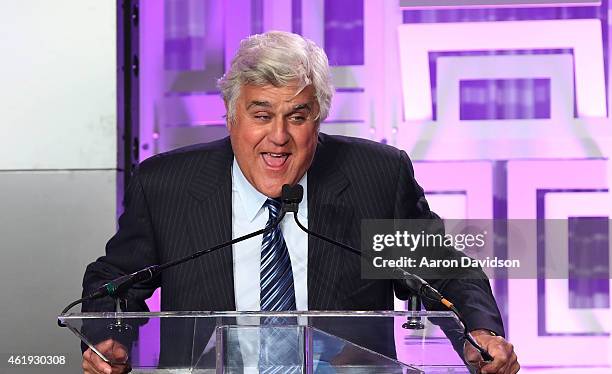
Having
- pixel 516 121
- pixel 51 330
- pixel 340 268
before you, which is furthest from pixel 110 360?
pixel 516 121

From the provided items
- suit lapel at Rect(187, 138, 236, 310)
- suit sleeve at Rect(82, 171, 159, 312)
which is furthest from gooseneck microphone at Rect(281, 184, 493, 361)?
suit sleeve at Rect(82, 171, 159, 312)

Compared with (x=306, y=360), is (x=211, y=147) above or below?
above

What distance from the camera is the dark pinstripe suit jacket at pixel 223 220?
7.63 ft

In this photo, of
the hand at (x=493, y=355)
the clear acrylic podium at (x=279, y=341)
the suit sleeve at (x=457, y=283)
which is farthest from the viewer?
the suit sleeve at (x=457, y=283)

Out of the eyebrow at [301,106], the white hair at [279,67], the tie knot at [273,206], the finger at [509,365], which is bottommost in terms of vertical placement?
the finger at [509,365]

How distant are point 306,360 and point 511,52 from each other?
5.80 ft

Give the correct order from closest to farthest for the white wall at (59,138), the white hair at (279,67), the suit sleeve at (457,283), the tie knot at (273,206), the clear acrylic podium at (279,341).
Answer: the clear acrylic podium at (279,341)
the suit sleeve at (457,283)
the white hair at (279,67)
the tie knot at (273,206)
the white wall at (59,138)

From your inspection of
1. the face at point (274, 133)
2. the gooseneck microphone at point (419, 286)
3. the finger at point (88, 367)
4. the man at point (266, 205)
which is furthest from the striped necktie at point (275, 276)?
the finger at point (88, 367)

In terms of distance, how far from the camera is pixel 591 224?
10.1ft

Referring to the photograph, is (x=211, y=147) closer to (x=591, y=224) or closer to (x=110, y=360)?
(x=110, y=360)

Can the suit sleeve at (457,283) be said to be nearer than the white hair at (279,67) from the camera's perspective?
Yes

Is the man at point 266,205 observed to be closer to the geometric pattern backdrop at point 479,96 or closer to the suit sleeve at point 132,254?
the suit sleeve at point 132,254

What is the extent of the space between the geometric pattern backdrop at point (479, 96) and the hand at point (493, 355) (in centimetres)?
115

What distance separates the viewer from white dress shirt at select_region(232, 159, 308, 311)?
7.58 feet
